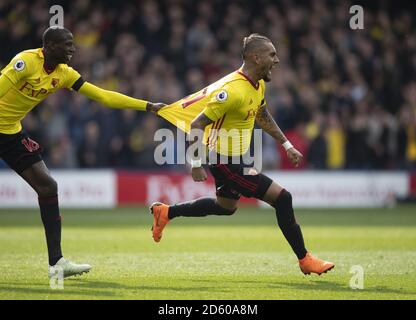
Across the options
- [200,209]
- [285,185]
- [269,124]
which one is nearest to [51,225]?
[200,209]

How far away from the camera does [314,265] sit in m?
8.95

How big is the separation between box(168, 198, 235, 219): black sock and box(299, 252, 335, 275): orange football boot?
3.60 feet

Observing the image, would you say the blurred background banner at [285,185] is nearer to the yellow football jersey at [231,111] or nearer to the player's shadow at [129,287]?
the yellow football jersey at [231,111]

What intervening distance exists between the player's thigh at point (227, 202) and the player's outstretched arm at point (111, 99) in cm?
123

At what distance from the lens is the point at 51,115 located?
811 inches

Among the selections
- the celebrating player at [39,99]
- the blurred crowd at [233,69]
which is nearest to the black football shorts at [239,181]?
the celebrating player at [39,99]

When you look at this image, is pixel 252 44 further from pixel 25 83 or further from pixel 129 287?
pixel 129 287

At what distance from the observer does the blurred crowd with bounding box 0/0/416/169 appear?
809 inches

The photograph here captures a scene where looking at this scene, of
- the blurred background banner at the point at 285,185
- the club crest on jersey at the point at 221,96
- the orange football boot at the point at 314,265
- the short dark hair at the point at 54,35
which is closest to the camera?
the club crest on jersey at the point at 221,96

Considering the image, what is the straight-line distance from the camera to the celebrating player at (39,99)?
353 inches

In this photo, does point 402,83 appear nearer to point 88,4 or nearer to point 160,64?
point 160,64

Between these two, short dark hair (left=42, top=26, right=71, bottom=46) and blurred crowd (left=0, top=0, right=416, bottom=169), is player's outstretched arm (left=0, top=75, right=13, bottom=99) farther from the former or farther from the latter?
blurred crowd (left=0, top=0, right=416, bottom=169)

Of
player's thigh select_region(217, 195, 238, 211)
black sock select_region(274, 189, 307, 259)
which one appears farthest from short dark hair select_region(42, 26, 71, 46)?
black sock select_region(274, 189, 307, 259)

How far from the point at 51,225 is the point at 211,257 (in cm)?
252
